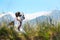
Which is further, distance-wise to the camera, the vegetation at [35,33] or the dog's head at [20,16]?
the dog's head at [20,16]

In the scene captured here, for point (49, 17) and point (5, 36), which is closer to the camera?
point (5, 36)

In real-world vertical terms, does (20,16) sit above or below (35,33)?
above

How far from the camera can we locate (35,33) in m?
2.86

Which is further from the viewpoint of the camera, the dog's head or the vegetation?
the dog's head

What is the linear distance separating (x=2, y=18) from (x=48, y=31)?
2.55 ft

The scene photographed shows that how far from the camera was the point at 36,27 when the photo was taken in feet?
10.0

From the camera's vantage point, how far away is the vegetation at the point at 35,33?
8.85ft

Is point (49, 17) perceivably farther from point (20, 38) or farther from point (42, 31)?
point (20, 38)

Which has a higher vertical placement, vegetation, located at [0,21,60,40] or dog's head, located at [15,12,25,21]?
dog's head, located at [15,12,25,21]

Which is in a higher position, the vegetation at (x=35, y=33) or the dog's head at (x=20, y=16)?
the dog's head at (x=20, y=16)

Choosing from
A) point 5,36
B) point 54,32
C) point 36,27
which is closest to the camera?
point 5,36

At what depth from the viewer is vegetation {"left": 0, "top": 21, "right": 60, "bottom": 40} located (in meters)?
2.70

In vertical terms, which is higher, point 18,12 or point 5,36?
point 18,12

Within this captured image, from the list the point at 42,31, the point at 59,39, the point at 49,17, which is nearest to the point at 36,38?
the point at 42,31
